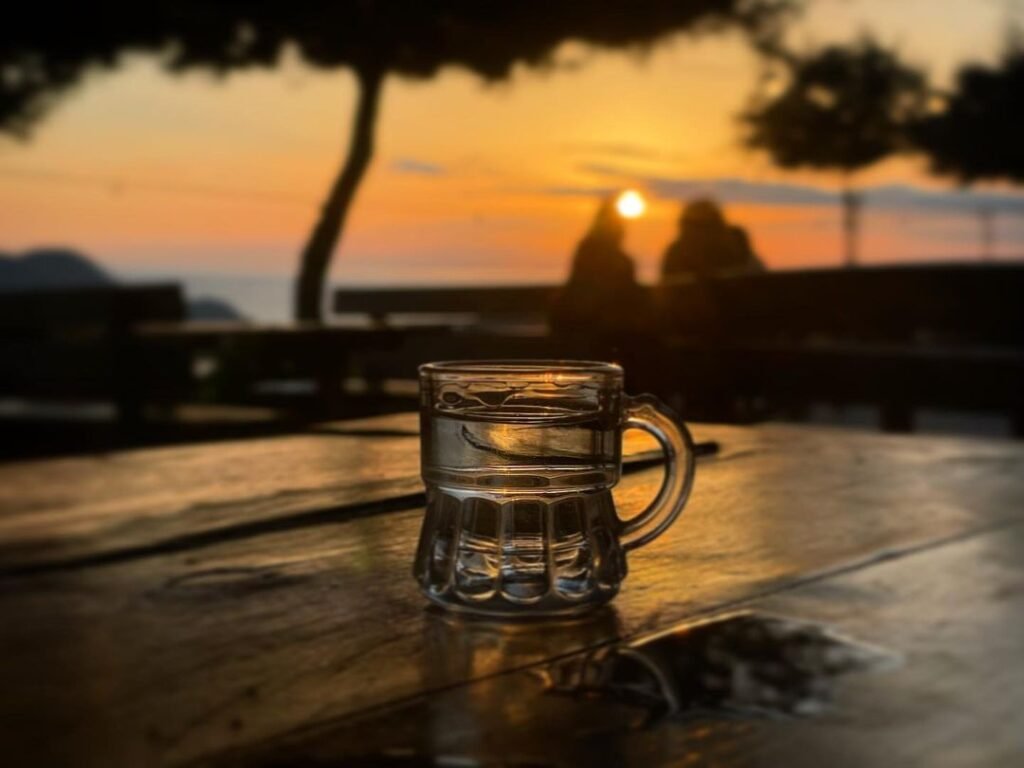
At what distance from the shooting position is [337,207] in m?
1.00

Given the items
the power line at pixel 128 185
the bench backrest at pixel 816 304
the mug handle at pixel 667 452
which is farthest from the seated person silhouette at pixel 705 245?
the mug handle at pixel 667 452

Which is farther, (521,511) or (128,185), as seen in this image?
(128,185)

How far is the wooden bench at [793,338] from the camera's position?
0.99 m

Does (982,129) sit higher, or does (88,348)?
(982,129)

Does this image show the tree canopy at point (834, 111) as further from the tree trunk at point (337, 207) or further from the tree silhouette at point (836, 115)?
the tree trunk at point (337, 207)

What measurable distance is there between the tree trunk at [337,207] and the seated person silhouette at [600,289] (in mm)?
190

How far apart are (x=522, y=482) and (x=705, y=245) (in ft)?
2.30

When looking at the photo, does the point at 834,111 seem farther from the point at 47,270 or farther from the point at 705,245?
the point at 47,270

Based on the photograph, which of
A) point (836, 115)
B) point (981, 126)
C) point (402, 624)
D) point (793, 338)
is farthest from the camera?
point (981, 126)

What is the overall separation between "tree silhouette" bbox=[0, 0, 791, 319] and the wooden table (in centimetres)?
25

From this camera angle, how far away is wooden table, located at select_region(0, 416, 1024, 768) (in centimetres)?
39

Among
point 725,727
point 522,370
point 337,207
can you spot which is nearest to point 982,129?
point 337,207

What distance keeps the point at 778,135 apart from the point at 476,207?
22.5 inches

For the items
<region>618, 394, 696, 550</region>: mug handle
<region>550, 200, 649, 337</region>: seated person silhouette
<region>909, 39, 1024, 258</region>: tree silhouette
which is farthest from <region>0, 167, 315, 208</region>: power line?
<region>909, 39, 1024, 258</region>: tree silhouette
